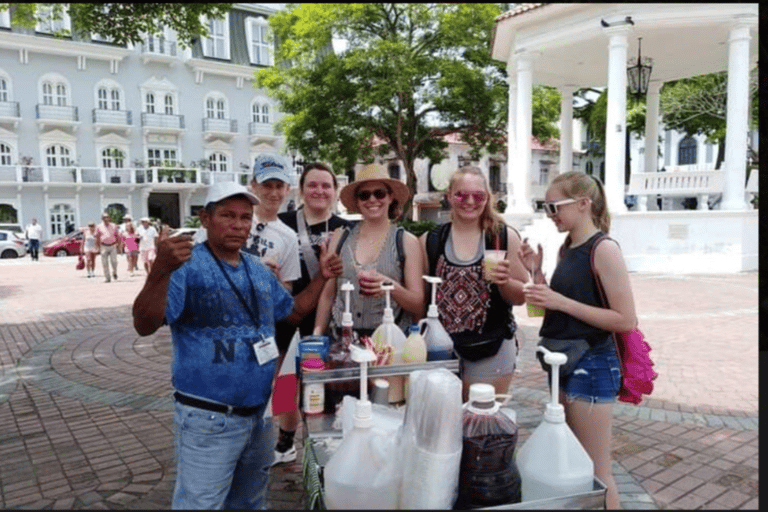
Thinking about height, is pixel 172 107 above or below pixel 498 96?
above

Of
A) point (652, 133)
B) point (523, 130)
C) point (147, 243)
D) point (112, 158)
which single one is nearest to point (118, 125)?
point (112, 158)

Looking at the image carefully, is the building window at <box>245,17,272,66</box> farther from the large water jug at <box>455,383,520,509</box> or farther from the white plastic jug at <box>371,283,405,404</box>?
the large water jug at <box>455,383,520,509</box>

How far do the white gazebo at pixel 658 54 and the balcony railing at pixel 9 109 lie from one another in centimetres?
2929

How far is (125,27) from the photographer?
4.84 m

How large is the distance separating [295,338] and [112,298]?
939 centimetres

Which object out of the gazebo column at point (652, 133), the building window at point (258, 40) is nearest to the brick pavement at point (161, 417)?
the gazebo column at point (652, 133)

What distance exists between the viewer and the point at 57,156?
3481 cm

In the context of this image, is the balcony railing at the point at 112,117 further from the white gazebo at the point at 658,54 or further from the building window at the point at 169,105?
the white gazebo at the point at 658,54

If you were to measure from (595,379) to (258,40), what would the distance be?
24.9 m

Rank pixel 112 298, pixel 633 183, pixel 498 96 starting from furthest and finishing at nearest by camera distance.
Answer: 1. pixel 498 96
2. pixel 633 183
3. pixel 112 298

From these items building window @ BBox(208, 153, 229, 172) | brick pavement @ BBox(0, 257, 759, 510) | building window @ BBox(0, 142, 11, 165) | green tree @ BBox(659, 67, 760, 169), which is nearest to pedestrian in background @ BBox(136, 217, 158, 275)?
brick pavement @ BBox(0, 257, 759, 510)

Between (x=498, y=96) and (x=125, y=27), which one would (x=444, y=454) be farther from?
(x=498, y=96)

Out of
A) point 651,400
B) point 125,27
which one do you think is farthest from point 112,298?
point 651,400

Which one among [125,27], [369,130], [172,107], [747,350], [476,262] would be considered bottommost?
[747,350]
